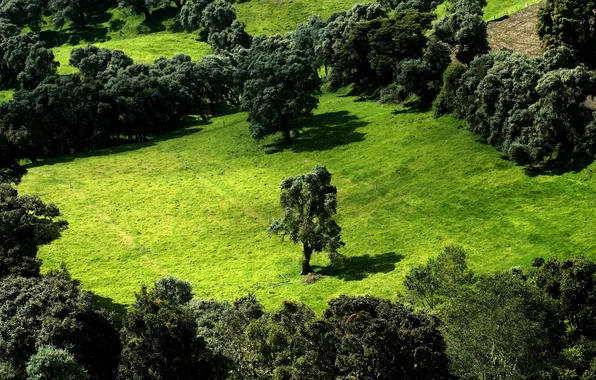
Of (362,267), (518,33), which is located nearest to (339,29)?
(518,33)

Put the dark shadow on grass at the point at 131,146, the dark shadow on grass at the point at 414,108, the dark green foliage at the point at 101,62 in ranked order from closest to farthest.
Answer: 1. the dark shadow on grass at the point at 414,108
2. the dark shadow on grass at the point at 131,146
3. the dark green foliage at the point at 101,62

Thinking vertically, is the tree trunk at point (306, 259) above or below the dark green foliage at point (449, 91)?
below

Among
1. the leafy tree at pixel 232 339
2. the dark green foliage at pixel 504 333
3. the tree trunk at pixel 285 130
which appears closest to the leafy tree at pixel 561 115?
the tree trunk at pixel 285 130

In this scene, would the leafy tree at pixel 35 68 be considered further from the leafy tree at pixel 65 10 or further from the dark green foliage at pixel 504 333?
the dark green foliage at pixel 504 333

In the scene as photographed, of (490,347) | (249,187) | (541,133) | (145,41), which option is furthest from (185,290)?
(145,41)

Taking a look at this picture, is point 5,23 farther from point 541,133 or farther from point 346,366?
point 346,366

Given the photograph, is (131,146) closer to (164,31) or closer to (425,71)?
(425,71)
